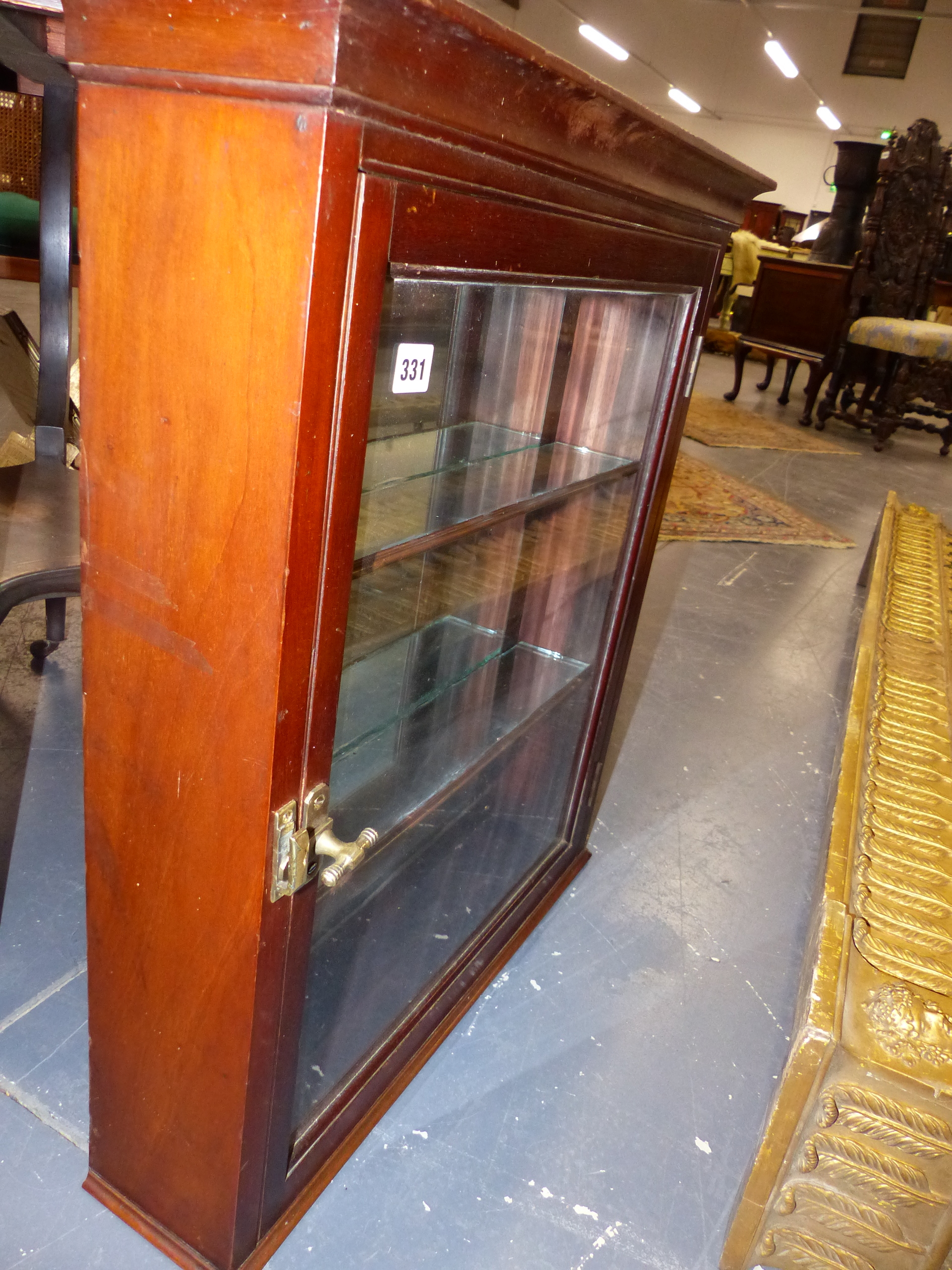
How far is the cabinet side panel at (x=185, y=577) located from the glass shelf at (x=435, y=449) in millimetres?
271

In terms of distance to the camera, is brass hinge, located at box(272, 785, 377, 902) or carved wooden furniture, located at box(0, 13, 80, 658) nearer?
brass hinge, located at box(272, 785, 377, 902)

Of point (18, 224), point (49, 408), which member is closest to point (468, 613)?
point (49, 408)

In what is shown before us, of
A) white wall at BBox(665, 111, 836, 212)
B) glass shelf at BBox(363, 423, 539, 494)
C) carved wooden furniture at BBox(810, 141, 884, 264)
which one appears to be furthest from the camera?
white wall at BBox(665, 111, 836, 212)

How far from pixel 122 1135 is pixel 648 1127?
2.42ft

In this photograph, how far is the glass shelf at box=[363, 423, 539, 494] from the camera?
1040 millimetres

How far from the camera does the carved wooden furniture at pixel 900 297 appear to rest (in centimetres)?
557

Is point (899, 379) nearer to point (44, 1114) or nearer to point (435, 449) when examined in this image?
point (435, 449)

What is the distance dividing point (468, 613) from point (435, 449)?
0.37 metres

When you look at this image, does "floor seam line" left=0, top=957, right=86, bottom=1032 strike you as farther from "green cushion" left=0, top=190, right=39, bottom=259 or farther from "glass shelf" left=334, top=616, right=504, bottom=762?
"green cushion" left=0, top=190, right=39, bottom=259

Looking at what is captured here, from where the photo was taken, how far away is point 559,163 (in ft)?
2.63

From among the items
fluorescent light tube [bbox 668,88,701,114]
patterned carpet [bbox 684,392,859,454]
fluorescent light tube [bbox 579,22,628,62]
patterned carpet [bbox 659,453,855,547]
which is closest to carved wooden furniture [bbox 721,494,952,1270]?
patterned carpet [bbox 659,453,855,547]

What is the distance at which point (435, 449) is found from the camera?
1205 millimetres

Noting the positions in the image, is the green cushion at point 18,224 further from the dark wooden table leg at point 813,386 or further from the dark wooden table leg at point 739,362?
the dark wooden table leg at point 813,386

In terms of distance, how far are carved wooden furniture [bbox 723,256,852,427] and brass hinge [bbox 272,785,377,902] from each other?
6.29 metres
